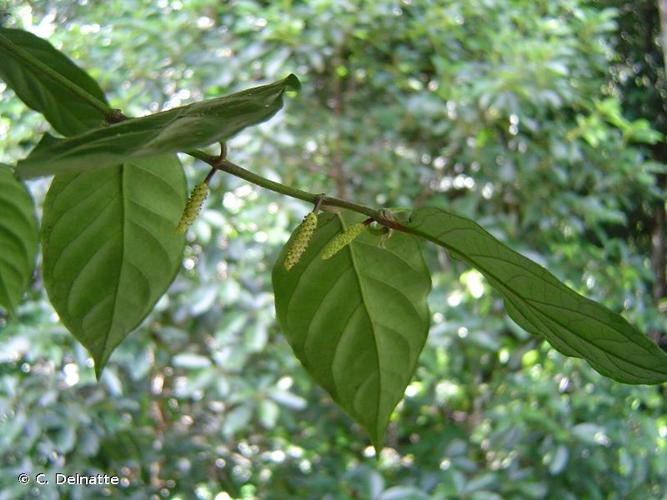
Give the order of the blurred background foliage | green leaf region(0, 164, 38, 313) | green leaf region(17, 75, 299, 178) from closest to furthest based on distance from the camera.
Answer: green leaf region(17, 75, 299, 178), green leaf region(0, 164, 38, 313), the blurred background foliage

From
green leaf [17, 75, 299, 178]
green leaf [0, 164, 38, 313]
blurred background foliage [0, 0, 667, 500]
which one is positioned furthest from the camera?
blurred background foliage [0, 0, 667, 500]

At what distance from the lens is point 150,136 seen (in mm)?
206

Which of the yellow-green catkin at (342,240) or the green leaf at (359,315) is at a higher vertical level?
the yellow-green catkin at (342,240)

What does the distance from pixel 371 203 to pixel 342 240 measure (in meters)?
1.30

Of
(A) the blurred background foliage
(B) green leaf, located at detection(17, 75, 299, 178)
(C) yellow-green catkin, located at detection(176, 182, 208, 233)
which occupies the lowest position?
(A) the blurred background foliage

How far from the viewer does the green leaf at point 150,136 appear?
0.19 meters

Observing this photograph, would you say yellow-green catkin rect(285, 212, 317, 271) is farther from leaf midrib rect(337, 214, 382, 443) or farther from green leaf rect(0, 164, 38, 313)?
green leaf rect(0, 164, 38, 313)

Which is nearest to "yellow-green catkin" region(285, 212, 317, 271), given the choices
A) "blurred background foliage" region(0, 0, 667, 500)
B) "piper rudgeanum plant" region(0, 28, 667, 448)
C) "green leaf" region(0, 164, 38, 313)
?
"piper rudgeanum plant" region(0, 28, 667, 448)

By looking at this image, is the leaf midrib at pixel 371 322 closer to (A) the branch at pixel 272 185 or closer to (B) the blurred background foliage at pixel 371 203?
(A) the branch at pixel 272 185

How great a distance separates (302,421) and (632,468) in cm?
58

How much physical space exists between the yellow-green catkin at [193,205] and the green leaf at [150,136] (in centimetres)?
6

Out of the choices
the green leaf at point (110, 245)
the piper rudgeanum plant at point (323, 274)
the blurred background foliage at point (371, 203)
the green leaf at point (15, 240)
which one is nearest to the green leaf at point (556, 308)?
the piper rudgeanum plant at point (323, 274)

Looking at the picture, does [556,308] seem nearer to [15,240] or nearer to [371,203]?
[15,240]

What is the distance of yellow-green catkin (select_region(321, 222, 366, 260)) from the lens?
1.00 ft
